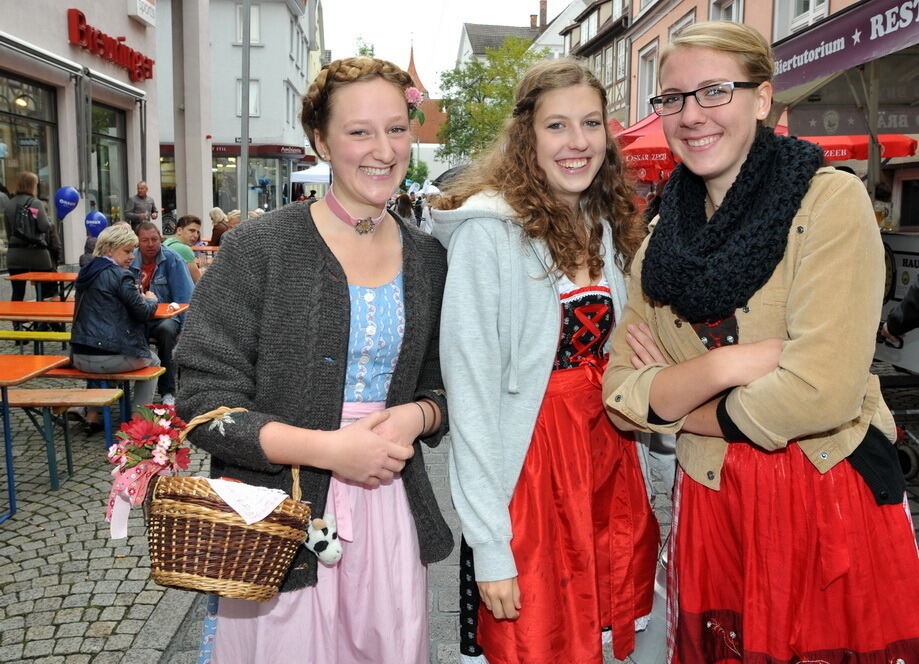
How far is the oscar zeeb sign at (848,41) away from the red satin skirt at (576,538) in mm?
3413

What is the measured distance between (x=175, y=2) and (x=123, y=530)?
20063 millimetres

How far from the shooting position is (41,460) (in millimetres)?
5762

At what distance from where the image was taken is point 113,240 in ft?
20.9

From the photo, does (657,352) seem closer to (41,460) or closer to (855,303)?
(855,303)

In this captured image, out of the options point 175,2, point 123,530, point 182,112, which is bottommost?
point 123,530

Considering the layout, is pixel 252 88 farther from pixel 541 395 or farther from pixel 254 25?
pixel 541 395

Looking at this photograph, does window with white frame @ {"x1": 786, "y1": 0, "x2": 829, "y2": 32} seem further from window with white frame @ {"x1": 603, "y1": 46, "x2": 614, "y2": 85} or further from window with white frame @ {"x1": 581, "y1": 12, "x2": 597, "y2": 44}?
window with white frame @ {"x1": 581, "y1": 12, "x2": 597, "y2": 44}

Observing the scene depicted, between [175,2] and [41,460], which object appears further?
[175,2]

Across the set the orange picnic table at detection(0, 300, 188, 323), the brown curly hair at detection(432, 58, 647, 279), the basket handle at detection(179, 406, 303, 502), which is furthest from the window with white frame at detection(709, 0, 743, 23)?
the basket handle at detection(179, 406, 303, 502)

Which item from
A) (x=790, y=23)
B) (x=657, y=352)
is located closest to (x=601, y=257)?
(x=657, y=352)

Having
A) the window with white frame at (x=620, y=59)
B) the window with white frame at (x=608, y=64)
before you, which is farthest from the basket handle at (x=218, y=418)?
the window with white frame at (x=608, y=64)

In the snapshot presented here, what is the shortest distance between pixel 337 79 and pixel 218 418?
87 centimetres

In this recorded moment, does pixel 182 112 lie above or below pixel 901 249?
above

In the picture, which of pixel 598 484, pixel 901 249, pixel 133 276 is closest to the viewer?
pixel 598 484
